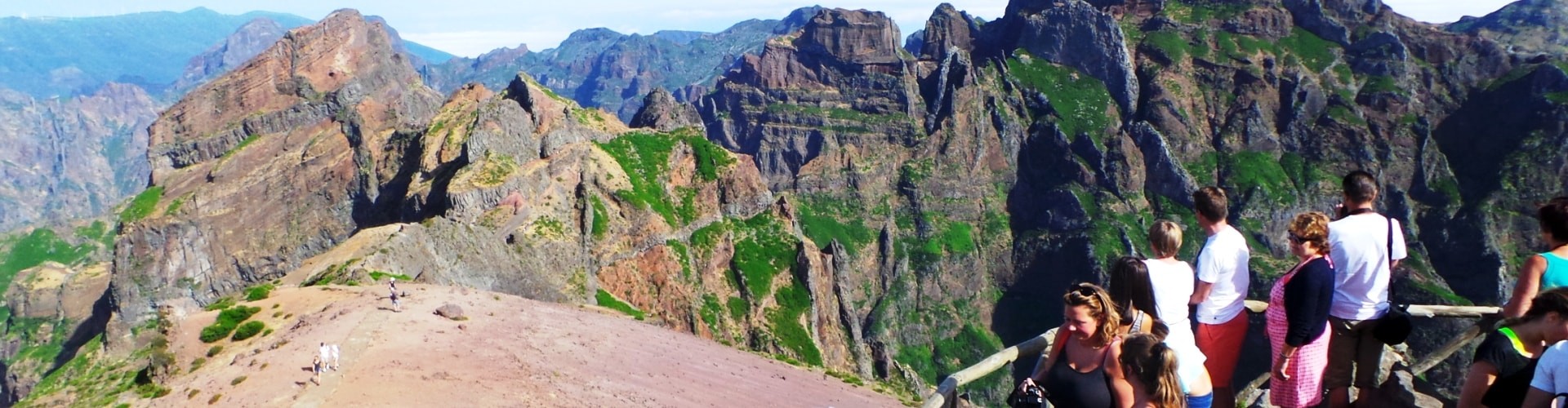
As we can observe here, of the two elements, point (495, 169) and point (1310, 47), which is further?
point (1310, 47)

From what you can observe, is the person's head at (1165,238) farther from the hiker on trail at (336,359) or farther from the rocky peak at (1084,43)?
the rocky peak at (1084,43)

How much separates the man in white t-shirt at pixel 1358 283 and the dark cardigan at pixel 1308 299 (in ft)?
2.26

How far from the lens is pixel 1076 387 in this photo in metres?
9.00

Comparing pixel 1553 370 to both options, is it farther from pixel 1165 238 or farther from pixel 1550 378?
pixel 1165 238

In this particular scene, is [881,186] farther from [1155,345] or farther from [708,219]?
[1155,345]

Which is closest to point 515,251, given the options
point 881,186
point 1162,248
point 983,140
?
point 1162,248

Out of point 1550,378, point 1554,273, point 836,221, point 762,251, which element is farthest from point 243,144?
point 1550,378

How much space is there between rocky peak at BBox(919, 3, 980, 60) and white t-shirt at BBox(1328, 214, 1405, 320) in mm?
159494

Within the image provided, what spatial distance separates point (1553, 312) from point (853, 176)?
134 m

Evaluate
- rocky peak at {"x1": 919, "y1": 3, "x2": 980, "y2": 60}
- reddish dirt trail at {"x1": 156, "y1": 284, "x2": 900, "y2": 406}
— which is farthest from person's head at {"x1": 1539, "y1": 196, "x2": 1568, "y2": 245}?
rocky peak at {"x1": 919, "y1": 3, "x2": 980, "y2": 60}

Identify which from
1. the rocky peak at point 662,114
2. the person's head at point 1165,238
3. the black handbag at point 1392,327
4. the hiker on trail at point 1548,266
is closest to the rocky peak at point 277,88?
the rocky peak at point 662,114

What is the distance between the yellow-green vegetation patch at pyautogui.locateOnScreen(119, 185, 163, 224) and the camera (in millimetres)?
87250

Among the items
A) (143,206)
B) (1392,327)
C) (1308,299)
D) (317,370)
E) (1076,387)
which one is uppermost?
(1308,299)

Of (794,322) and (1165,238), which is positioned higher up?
(1165,238)
